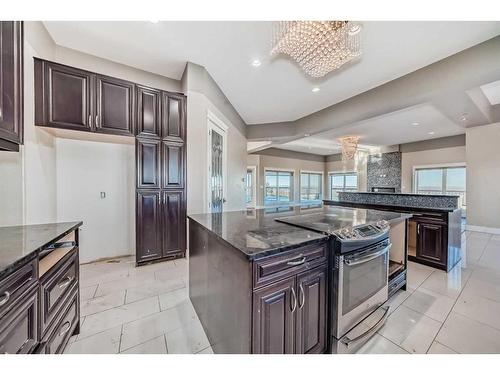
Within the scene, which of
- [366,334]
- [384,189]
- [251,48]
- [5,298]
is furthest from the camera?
[384,189]

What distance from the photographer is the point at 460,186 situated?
7000 mm

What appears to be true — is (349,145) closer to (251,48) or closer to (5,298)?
(251,48)

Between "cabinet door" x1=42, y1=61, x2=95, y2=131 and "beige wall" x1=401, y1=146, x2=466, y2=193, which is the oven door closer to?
"cabinet door" x1=42, y1=61, x2=95, y2=131

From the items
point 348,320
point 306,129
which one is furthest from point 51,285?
point 306,129

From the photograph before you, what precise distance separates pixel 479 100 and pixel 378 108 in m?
2.45

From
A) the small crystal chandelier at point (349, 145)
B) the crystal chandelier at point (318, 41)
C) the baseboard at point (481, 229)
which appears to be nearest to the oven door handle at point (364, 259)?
the crystal chandelier at point (318, 41)

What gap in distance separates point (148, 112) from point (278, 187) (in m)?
7.47

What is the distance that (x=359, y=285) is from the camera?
1521 mm

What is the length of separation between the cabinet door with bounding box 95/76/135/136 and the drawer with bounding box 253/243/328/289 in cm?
267

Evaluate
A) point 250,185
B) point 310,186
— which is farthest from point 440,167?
point 250,185

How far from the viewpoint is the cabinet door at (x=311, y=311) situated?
119cm

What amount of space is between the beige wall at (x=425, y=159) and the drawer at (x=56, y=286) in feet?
32.5

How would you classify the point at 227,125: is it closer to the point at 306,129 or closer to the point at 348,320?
the point at 306,129

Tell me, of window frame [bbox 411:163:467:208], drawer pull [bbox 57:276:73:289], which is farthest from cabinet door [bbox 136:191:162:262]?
window frame [bbox 411:163:467:208]
